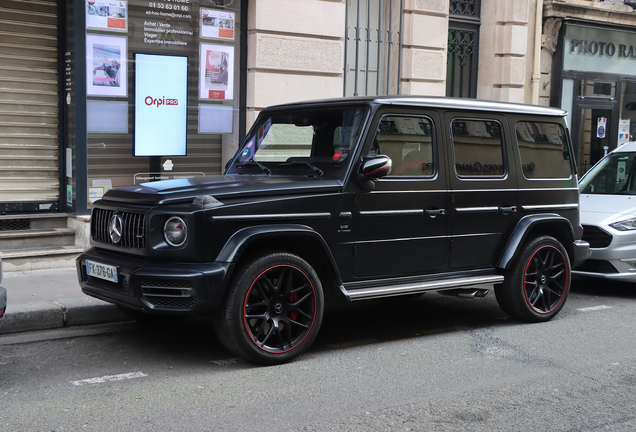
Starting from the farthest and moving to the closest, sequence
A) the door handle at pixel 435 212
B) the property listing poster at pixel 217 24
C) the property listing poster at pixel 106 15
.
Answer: the property listing poster at pixel 217 24 → the property listing poster at pixel 106 15 → the door handle at pixel 435 212

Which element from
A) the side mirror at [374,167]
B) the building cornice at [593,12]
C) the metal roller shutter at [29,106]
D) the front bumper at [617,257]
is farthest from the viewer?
the building cornice at [593,12]

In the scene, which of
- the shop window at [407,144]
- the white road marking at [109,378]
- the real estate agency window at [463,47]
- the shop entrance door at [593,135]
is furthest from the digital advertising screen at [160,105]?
the shop entrance door at [593,135]

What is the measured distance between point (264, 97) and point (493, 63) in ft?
16.8

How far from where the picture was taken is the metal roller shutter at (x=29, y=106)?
30.2ft

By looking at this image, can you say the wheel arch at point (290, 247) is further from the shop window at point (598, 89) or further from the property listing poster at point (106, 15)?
the shop window at point (598, 89)

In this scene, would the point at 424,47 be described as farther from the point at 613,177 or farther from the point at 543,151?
the point at 543,151

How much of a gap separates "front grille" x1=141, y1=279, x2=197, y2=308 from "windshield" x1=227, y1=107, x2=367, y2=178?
1463 mm

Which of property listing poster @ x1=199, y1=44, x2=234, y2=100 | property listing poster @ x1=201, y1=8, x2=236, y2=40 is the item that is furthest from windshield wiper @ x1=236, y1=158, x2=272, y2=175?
property listing poster @ x1=201, y1=8, x2=236, y2=40

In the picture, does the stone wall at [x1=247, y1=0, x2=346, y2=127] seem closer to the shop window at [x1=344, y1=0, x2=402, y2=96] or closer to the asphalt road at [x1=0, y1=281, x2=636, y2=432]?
the shop window at [x1=344, y1=0, x2=402, y2=96]

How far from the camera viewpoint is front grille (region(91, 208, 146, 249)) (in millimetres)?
5109

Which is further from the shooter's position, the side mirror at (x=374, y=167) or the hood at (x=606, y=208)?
the hood at (x=606, y=208)

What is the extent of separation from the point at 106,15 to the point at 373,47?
14.8 feet

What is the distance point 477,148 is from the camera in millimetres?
6418

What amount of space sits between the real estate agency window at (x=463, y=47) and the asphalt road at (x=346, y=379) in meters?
7.63
